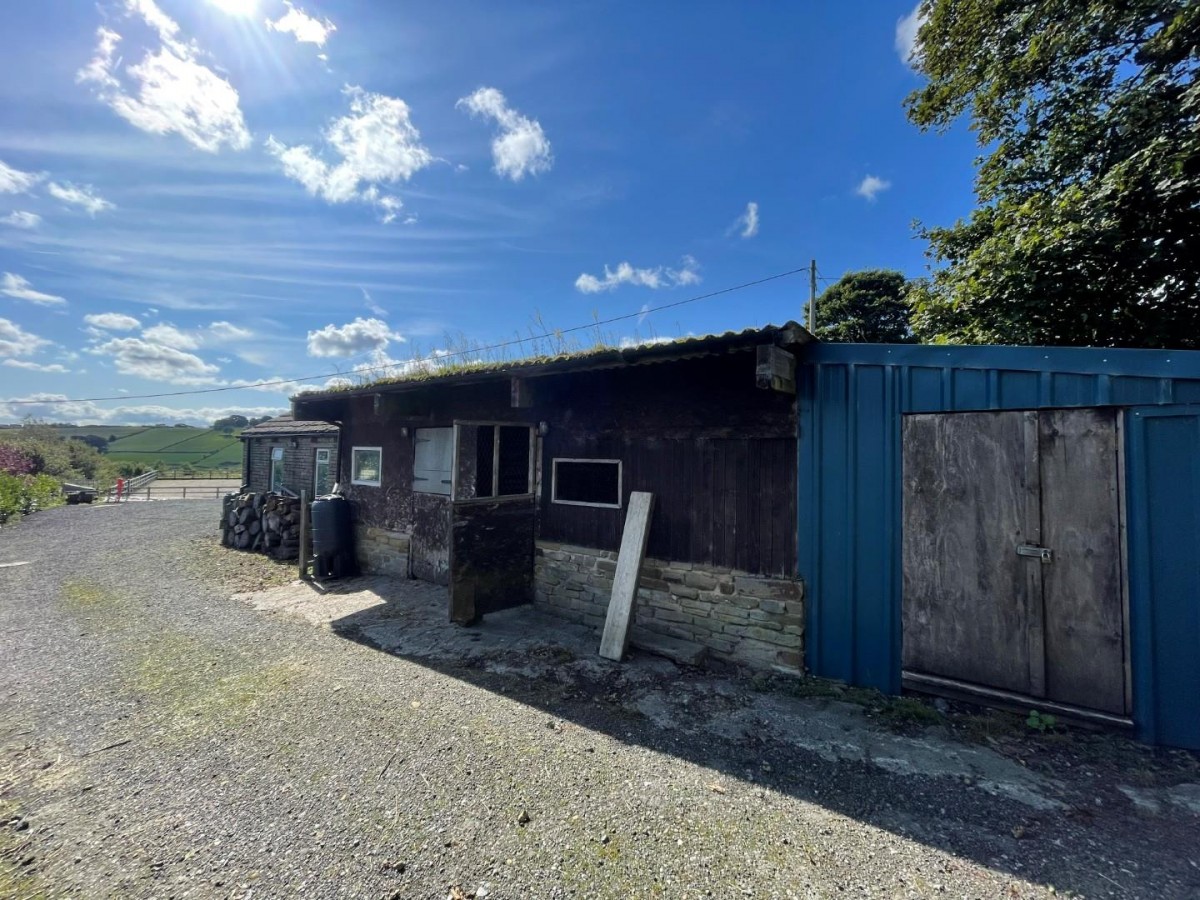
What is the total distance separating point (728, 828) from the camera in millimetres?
2389

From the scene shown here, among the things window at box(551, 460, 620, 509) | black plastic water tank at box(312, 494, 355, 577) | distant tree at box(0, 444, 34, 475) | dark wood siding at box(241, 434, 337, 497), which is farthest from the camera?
distant tree at box(0, 444, 34, 475)

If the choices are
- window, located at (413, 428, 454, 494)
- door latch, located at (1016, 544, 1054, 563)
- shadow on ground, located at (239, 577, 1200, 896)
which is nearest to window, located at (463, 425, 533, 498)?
window, located at (413, 428, 454, 494)

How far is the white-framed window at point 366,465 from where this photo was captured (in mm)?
8133

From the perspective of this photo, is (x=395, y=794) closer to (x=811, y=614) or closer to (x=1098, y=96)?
(x=811, y=614)

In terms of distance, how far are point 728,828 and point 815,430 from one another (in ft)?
9.54

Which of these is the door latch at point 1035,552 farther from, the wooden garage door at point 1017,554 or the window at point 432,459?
the window at point 432,459

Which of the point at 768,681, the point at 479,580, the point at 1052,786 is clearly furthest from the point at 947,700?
the point at 479,580

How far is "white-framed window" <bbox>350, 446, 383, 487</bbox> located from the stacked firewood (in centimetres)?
205

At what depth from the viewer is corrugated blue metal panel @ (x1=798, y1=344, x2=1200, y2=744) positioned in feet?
11.2

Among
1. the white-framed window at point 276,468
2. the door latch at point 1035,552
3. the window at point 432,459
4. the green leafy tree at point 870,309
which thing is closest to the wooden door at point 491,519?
the window at point 432,459

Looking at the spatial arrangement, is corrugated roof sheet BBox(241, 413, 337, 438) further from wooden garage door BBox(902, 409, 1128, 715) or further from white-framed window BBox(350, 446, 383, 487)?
wooden garage door BBox(902, 409, 1128, 715)

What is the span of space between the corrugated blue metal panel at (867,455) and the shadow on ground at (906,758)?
45 cm

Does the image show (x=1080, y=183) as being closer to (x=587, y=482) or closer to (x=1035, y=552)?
(x=1035, y=552)

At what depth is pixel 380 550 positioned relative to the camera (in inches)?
314
